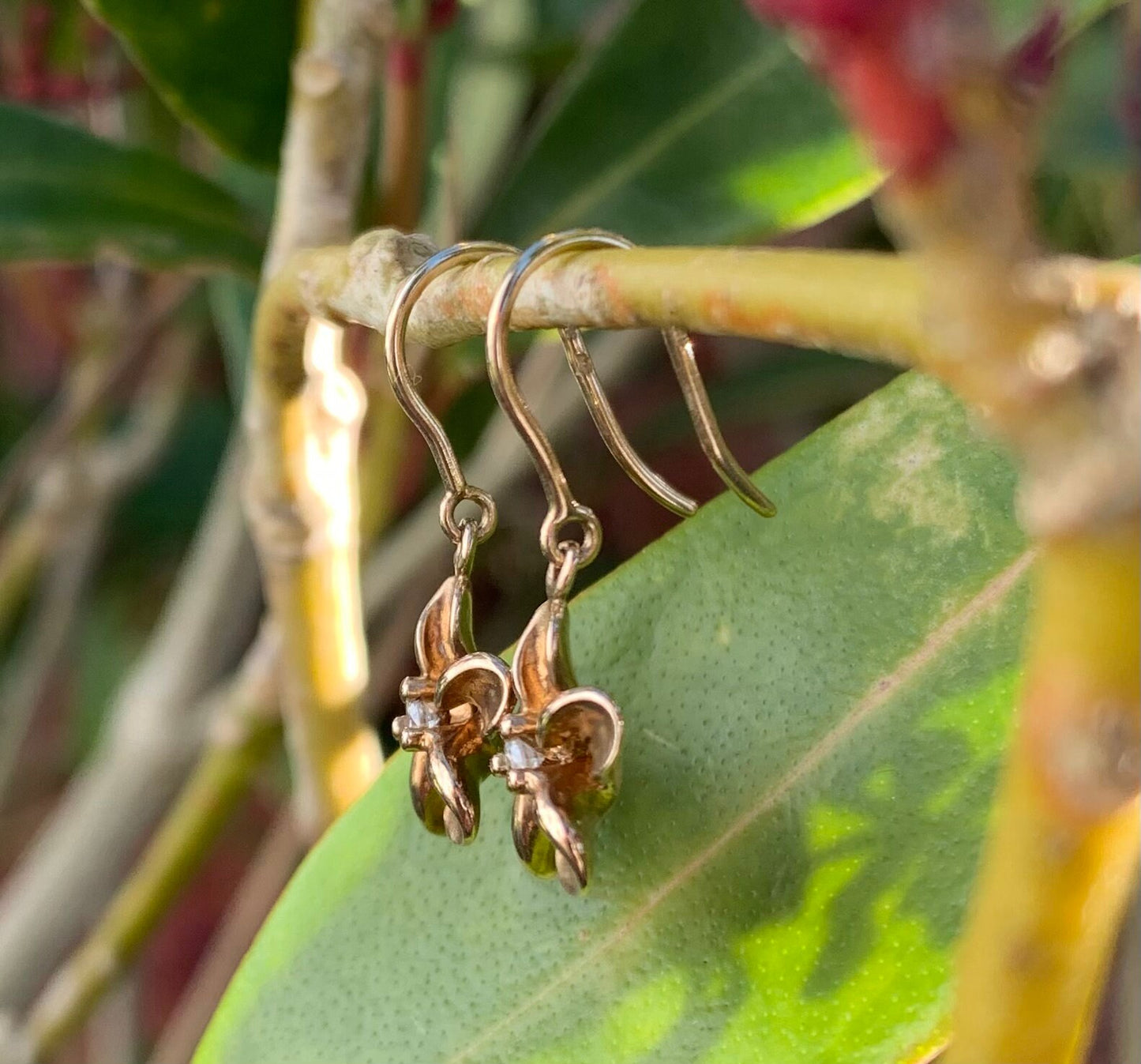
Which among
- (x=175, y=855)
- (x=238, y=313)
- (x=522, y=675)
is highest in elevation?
(x=238, y=313)

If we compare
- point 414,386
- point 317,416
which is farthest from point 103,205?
point 414,386

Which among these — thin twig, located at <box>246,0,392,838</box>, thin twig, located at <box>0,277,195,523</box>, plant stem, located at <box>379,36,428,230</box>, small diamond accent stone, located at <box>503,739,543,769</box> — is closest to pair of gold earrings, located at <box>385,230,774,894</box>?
small diamond accent stone, located at <box>503,739,543,769</box>

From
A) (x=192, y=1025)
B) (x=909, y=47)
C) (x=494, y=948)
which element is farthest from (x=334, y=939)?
(x=192, y=1025)

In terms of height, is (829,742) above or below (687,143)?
below

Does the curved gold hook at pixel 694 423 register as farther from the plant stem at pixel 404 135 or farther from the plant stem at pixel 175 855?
the plant stem at pixel 175 855

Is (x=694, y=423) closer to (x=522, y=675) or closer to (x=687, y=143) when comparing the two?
(x=522, y=675)

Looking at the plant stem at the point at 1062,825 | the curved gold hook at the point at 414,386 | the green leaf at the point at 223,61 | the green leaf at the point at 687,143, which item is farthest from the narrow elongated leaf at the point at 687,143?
the plant stem at the point at 1062,825

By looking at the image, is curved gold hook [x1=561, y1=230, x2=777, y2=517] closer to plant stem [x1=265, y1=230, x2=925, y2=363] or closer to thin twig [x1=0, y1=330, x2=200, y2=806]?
plant stem [x1=265, y1=230, x2=925, y2=363]
